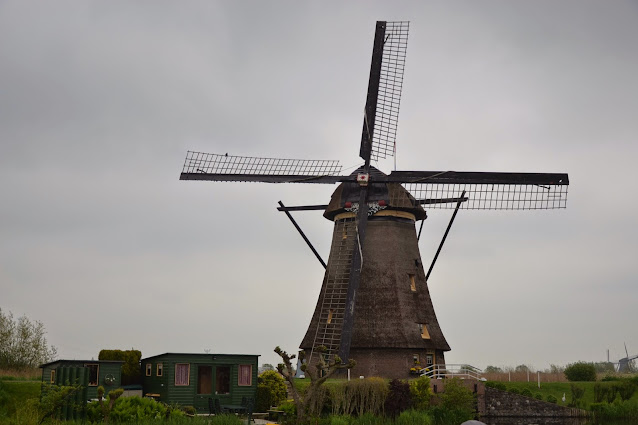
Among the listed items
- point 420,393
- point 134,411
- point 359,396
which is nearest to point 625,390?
point 420,393

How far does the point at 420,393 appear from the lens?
34.5 m

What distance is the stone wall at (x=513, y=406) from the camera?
37.3 m

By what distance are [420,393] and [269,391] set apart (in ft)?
22.1

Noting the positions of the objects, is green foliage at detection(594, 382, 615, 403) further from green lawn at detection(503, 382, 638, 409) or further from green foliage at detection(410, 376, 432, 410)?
green foliage at detection(410, 376, 432, 410)

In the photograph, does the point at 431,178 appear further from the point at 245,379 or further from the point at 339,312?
the point at 245,379

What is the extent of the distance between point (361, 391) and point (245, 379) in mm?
5505

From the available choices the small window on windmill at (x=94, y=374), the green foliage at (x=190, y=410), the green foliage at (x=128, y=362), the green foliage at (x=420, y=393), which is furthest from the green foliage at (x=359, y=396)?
the green foliage at (x=128, y=362)

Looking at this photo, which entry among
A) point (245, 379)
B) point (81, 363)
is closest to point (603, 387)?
point (245, 379)

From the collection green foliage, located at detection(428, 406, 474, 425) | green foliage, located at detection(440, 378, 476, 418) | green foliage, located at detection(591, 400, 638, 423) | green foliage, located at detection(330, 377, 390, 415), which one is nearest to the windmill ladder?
green foliage, located at detection(330, 377, 390, 415)

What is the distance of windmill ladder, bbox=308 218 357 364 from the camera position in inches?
1471

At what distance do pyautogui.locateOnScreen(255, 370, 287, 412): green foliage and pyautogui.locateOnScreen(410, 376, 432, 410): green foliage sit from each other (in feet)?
19.3

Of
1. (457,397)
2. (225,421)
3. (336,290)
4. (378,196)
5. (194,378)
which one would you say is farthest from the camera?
(378,196)

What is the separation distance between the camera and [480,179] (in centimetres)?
3856

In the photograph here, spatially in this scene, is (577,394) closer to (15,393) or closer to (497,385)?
(497,385)
